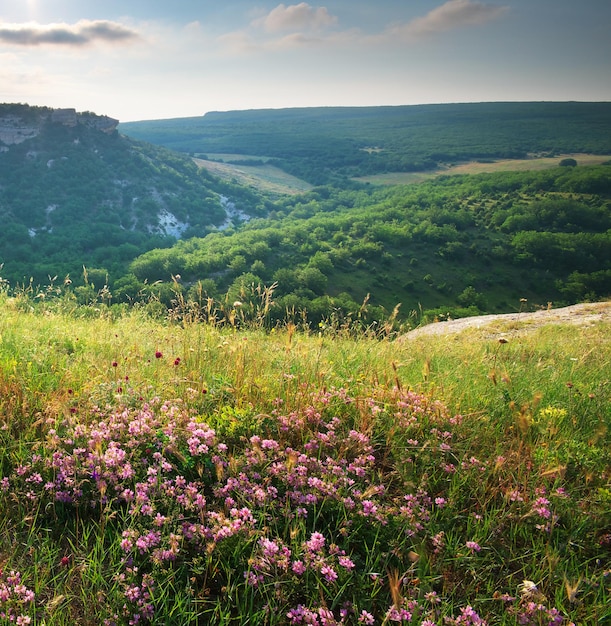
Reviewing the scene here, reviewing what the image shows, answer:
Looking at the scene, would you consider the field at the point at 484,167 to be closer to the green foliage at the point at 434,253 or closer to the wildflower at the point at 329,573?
the green foliage at the point at 434,253

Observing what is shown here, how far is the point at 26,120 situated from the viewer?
344 feet

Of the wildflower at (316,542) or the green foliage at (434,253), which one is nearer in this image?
the wildflower at (316,542)

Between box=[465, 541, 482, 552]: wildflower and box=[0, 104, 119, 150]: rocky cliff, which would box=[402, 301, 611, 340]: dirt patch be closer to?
box=[465, 541, 482, 552]: wildflower

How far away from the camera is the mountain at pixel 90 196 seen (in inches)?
3017

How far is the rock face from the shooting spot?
103 meters

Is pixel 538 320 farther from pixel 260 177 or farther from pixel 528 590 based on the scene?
pixel 260 177

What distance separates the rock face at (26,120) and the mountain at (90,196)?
24 cm

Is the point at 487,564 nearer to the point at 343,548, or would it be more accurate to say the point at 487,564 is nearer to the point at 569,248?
the point at 343,548

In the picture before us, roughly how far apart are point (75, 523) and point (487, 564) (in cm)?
221

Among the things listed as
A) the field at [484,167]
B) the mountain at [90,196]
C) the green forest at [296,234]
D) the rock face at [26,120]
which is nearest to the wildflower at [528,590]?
the green forest at [296,234]

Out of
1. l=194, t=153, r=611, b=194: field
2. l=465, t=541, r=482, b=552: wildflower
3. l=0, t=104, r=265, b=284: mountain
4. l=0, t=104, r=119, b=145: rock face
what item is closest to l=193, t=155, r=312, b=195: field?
l=194, t=153, r=611, b=194: field

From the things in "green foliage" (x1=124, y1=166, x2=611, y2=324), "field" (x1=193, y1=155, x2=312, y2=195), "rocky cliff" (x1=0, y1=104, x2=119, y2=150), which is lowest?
"green foliage" (x1=124, y1=166, x2=611, y2=324)

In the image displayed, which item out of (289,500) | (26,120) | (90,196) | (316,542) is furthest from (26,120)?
(316,542)

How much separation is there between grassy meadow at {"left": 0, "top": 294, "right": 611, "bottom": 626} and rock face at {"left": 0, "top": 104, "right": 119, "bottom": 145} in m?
128
